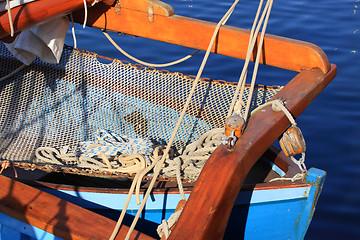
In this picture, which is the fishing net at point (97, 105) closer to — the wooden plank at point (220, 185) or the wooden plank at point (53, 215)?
the wooden plank at point (53, 215)

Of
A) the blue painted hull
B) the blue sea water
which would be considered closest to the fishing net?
the blue painted hull

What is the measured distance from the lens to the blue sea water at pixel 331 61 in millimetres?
3648

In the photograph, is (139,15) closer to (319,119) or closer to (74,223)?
(74,223)

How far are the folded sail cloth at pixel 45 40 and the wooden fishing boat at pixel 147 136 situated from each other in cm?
14

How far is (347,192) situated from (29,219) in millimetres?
2911

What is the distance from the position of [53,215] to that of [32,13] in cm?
106

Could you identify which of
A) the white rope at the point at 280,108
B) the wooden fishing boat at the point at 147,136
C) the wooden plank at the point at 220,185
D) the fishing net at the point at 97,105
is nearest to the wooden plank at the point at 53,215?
the wooden fishing boat at the point at 147,136

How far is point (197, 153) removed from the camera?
2523 millimetres

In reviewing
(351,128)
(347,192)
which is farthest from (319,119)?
(347,192)

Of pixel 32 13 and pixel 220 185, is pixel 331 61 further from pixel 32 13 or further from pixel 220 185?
pixel 220 185

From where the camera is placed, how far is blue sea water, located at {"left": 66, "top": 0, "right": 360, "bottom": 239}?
365 centimetres

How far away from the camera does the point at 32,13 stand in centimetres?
216

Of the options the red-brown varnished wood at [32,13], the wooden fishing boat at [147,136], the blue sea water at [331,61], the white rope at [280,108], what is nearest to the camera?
the wooden fishing boat at [147,136]

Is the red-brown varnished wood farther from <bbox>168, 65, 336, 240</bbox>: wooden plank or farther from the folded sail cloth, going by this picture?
<bbox>168, 65, 336, 240</bbox>: wooden plank
